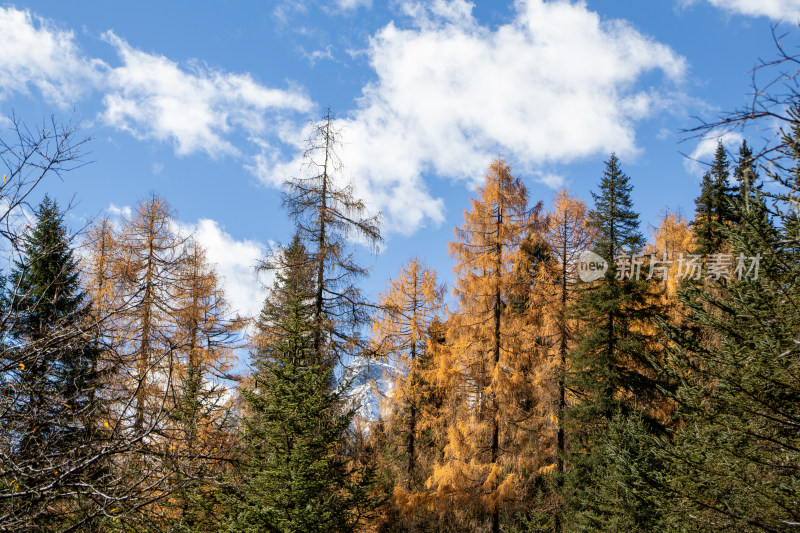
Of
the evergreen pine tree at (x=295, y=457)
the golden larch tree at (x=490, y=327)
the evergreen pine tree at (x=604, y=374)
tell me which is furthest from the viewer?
the golden larch tree at (x=490, y=327)

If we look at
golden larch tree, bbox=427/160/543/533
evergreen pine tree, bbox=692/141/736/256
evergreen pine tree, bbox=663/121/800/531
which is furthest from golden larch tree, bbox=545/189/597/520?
evergreen pine tree, bbox=663/121/800/531

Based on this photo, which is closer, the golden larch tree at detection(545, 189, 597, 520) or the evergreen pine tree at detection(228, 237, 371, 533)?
the evergreen pine tree at detection(228, 237, 371, 533)

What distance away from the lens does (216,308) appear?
19.8 meters

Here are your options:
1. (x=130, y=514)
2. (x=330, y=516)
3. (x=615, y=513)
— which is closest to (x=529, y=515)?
(x=615, y=513)

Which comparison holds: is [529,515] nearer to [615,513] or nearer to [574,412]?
[574,412]

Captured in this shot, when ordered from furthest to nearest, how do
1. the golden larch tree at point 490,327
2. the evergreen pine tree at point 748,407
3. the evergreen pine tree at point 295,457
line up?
1. the golden larch tree at point 490,327
2. the evergreen pine tree at point 295,457
3. the evergreen pine tree at point 748,407

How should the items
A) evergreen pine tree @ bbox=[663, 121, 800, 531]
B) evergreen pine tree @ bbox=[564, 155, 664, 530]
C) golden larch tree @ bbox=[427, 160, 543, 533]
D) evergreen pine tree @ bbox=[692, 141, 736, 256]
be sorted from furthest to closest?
evergreen pine tree @ bbox=[692, 141, 736, 256] → golden larch tree @ bbox=[427, 160, 543, 533] → evergreen pine tree @ bbox=[564, 155, 664, 530] → evergreen pine tree @ bbox=[663, 121, 800, 531]

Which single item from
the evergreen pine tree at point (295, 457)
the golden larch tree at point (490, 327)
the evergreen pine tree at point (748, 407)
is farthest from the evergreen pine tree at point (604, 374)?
the evergreen pine tree at point (295, 457)

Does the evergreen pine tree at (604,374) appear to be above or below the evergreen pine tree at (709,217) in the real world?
below

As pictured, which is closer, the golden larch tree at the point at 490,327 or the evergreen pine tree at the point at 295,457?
the evergreen pine tree at the point at 295,457

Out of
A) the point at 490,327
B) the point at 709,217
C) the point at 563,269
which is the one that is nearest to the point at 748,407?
the point at 490,327

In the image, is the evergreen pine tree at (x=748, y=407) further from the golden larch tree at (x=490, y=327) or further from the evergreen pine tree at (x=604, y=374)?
the golden larch tree at (x=490, y=327)

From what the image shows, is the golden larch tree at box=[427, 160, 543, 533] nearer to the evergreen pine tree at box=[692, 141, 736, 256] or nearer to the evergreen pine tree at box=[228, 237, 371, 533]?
the evergreen pine tree at box=[228, 237, 371, 533]

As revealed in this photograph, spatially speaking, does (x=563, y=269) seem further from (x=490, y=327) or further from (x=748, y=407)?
(x=748, y=407)
